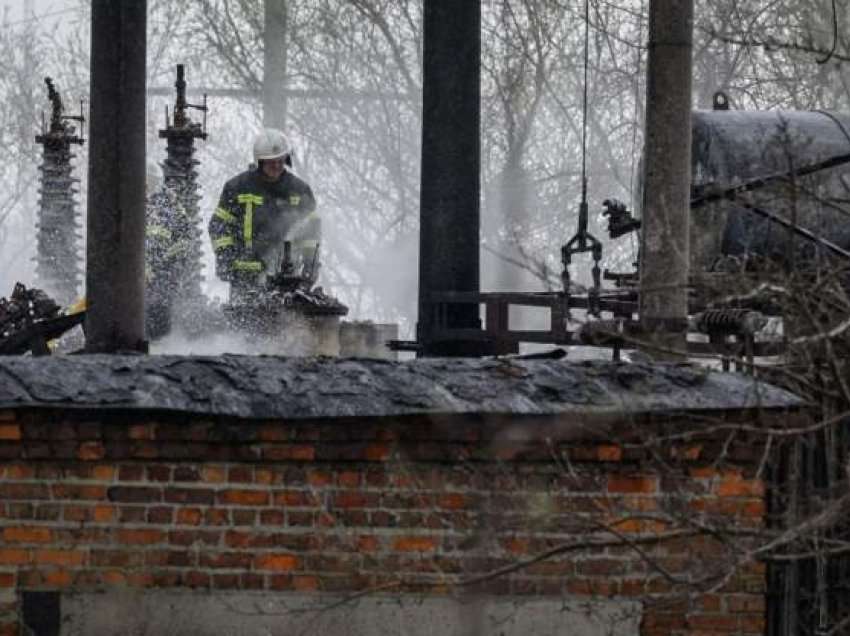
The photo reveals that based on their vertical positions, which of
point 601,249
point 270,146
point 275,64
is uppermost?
point 275,64

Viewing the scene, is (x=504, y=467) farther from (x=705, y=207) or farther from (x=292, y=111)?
(x=292, y=111)

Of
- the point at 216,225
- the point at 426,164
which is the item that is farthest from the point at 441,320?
the point at 216,225

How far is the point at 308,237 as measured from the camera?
17734 mm

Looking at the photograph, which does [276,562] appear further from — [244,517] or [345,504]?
[345,504]

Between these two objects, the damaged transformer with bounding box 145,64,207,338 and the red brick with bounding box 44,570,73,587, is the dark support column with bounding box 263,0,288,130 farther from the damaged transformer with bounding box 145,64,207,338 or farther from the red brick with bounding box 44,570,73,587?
the red brick with bounding box 44,570,73,587

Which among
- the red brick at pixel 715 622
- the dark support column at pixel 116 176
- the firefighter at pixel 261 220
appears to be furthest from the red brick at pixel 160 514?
the firefighter at pixel 261 220

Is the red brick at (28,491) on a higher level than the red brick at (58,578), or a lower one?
higher

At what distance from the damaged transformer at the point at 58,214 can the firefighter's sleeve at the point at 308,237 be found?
3.19 metres

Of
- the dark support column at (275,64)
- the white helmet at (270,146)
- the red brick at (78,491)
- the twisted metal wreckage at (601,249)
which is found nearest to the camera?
the red brick at (78,491)

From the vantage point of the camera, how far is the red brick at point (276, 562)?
7.53 meters

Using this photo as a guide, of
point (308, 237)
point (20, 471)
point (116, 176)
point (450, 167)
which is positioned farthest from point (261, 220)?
point (20, 471)

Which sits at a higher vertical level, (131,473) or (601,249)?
(601,249)

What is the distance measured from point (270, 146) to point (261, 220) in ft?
2.13

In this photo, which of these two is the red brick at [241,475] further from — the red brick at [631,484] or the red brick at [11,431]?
the red brick at [631,484]
